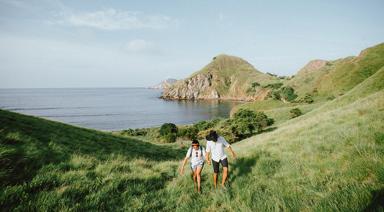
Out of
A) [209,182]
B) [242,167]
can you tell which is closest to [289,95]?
[242,167]

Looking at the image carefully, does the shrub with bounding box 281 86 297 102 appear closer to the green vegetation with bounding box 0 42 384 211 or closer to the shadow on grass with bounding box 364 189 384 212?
the green vegetation with bounding box 0 42 384 211

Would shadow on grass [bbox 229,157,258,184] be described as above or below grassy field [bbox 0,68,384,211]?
below

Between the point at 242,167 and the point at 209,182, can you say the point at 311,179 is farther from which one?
the point at 209,182

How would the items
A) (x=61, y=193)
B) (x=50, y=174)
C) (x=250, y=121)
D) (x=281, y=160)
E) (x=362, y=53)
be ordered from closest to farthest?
(x=61, y=193) < (x=50, y=174) < (x=281, y=160) < (x=250, y=121) < (x=362, y=53)

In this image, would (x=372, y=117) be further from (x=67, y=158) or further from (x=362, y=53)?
(x=362, y=53)

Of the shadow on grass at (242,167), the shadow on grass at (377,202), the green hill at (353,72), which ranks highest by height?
the green hill at (353,72)

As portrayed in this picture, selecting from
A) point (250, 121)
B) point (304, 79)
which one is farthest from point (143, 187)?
point (304, 79)

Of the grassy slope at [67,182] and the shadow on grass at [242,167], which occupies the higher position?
the grassy slope at [67,182]

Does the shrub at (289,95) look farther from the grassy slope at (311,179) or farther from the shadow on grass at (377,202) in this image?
the shadow on grass at (377,202)

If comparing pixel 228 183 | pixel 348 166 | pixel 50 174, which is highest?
pixel 348 166

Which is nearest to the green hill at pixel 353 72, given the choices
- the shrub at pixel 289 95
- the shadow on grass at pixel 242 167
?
the shrub at pixel 289 95

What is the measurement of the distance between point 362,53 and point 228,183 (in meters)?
89.7

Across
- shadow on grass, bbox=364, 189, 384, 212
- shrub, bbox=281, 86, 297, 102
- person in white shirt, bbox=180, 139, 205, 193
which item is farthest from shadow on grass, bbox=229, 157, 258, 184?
shrub, bbox=281, 86, 297, 102

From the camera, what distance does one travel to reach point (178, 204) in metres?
5.90
